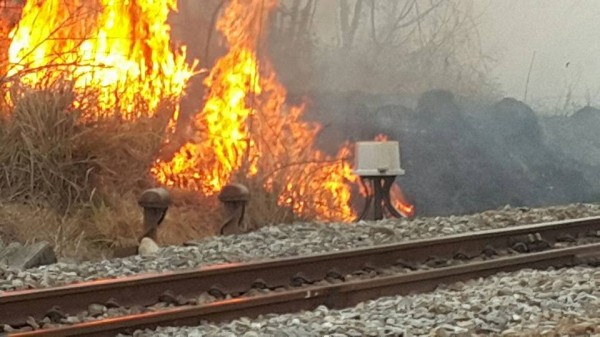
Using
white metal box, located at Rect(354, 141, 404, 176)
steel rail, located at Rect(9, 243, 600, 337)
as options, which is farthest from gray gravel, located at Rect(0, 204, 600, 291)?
steel rail, located at Rect(9, 243, 600, 337)

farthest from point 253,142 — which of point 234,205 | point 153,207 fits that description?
point 153,207

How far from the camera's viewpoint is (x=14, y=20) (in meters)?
11.5

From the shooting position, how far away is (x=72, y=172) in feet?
34.6

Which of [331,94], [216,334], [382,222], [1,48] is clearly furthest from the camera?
[331,94]

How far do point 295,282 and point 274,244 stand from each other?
153 cm

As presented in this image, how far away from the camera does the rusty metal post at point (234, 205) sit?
10242 mm

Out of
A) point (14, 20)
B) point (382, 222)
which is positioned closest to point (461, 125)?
point (382, 222)

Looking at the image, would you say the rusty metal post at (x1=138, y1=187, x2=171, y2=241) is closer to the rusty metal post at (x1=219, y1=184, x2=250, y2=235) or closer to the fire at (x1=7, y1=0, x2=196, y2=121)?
the rusty metal post at (x1=219, y1=184, x2=250, y2=235)

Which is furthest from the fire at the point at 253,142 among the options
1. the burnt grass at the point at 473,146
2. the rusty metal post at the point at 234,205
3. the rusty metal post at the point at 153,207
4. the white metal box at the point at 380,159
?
the rusty metal post at the point at 153,207

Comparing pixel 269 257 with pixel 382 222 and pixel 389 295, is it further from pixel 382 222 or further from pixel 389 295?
pixel 382 222

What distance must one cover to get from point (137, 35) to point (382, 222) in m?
3.67

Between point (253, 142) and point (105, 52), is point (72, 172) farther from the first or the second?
point (253, 142)

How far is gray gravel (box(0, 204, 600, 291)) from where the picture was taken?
7.25 metres

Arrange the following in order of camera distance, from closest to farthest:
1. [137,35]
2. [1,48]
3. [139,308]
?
[139,308], [1,48], [137,35]
